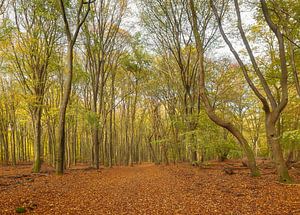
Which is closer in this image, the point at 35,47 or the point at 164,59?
the point at 35,47

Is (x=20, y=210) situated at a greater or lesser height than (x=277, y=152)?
lesser

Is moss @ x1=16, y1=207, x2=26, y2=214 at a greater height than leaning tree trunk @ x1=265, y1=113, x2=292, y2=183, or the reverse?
leaning tree trunk @ x1=265, y1=113, x2=292, y2=183

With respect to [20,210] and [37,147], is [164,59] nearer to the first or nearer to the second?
[37,147]

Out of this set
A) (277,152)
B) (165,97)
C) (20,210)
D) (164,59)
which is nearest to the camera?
(20,210)

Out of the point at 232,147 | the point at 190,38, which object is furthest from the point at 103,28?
the point at 232,147

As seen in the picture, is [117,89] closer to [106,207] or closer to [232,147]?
[232,147]

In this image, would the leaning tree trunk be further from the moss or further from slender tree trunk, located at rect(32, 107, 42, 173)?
slender tree trunk, located at rect(32, 107, 42, 173)

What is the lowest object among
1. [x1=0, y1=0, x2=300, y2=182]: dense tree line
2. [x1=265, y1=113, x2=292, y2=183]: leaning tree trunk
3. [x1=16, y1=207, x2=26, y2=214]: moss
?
[x1=16, y1=207, x2=26, y2=214]: moss

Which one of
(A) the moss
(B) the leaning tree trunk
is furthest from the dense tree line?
(A) the moss

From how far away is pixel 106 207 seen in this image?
604 centimetres

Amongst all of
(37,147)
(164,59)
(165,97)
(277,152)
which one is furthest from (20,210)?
(165,97)

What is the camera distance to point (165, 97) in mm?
27875

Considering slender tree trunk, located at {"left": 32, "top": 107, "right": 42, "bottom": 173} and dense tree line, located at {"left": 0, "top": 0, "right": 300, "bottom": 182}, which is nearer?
dense tree line, located at {"left": 0, "top": 0, "right": 300, "bottom": 182}

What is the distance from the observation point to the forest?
686 centimetres
